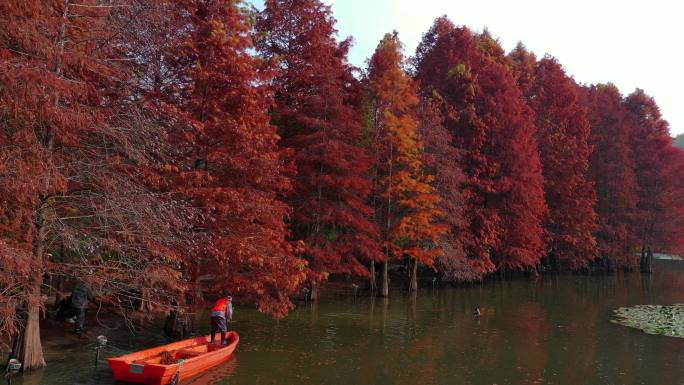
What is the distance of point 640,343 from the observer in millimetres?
19953

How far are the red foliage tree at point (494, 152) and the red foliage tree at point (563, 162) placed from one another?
6.82m

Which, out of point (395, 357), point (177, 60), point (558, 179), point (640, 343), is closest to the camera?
point (395, 357)

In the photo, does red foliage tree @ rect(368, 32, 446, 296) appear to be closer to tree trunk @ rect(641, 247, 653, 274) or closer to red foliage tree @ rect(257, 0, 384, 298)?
red foliage tree @ rect(257, 0, 384, 298)

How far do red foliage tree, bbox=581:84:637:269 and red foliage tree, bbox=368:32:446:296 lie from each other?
27107 millimetres

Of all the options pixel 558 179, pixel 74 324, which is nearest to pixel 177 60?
pixel 74 324

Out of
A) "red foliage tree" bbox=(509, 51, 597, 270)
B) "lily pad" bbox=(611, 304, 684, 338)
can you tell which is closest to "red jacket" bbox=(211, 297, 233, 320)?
"lily pad" bbox=(611, 304, 684, 338)

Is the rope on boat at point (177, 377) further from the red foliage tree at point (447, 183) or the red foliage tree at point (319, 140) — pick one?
the red foliage tree at point (447, 183)

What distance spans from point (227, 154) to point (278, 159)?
353 cm

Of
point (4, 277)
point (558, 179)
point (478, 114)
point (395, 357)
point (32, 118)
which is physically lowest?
point (395, 357)

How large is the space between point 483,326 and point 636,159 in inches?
1586

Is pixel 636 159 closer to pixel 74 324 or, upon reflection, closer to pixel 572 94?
pixel 572 94

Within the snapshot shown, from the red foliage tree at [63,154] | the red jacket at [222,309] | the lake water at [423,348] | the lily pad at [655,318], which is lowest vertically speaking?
the lake water at [423,348]

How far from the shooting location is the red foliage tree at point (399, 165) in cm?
3103

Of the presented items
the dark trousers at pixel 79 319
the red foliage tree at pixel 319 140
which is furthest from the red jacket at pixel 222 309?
the red foliage tree at pixel 319 140
